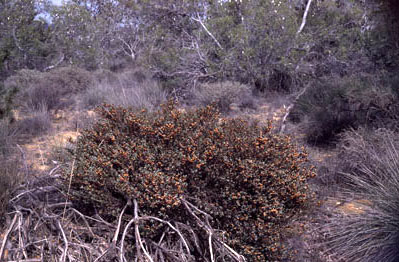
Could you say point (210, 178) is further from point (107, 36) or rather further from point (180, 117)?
point (107, 36)

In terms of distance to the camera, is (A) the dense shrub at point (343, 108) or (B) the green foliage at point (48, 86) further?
(B) the green foliage at point (48, 86)

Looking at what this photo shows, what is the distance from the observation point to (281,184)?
2963mm

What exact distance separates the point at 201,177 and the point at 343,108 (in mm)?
4036

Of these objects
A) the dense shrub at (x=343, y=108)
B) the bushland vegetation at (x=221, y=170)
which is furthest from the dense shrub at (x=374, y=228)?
the dense shrub at (x=343, y=108)

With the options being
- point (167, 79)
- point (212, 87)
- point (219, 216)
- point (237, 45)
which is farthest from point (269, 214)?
point (167, 79)

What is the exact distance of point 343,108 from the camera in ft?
20.4

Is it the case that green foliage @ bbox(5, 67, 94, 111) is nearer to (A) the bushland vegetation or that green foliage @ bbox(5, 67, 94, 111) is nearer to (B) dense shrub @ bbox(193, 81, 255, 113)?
(A) the bushland vegetation

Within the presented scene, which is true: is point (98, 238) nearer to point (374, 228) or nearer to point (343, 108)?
point (374, 228)

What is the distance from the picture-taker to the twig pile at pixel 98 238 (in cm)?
264

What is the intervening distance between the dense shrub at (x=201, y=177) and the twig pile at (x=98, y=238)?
9 cm

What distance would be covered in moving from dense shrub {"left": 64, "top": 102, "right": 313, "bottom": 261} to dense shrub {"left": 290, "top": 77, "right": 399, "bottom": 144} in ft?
9.61

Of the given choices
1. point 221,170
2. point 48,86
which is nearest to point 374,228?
point 221,170

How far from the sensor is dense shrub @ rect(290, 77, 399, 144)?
18.0ft

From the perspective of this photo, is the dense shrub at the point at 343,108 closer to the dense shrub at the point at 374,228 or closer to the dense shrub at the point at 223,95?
the dense shrub at the point at 223,95
